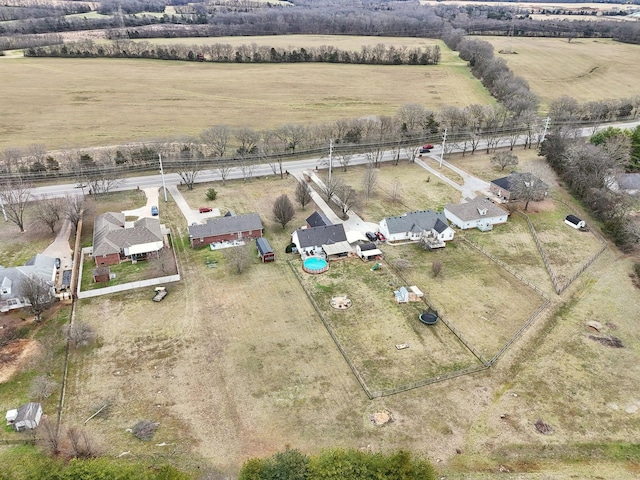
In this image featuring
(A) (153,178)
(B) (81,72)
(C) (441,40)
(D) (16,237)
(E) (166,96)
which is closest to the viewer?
(D) (16,237)

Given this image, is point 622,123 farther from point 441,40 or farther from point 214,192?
point 441,40

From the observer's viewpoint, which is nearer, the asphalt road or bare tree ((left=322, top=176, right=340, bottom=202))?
bare tree ((left=322, top=176, right=340, bottom=202))

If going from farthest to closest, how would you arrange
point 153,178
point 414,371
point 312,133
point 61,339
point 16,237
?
point 312,133 → point 153,178 → point 16,237 → point 61,339 → point 414,371

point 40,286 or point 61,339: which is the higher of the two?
point 40,286

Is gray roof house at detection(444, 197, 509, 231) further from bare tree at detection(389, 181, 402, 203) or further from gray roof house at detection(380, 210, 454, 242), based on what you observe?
bare tree at detection(389, 181, 402, 203)

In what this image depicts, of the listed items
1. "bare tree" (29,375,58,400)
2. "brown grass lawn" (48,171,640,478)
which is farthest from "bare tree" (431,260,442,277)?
"bare tree" (29,375,58,400)

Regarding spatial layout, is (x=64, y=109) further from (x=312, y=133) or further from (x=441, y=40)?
(x=441, y=40)

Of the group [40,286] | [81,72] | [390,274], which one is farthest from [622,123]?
[81,72]

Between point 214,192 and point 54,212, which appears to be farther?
point 214,192
